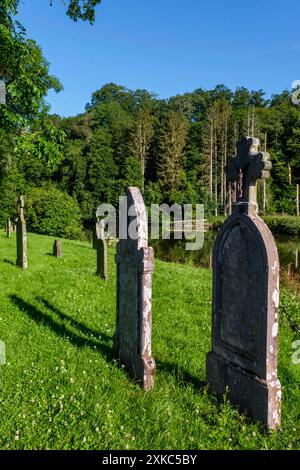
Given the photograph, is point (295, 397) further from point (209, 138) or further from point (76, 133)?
point (76, 133)

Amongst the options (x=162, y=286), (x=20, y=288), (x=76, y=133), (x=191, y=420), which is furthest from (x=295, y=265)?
(x=76, y=133)

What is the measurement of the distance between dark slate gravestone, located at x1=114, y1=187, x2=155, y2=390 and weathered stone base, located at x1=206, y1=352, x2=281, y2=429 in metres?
0.86

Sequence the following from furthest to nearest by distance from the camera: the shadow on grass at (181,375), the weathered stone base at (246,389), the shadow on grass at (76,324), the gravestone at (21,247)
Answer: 1. the gravestone at (21,247)
2. the shadow on grass at (76,324)
3. the shadow on grass at (181,375)
4. the weathered stone base at (246,389)

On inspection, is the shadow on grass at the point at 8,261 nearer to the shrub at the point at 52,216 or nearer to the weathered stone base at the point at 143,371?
the weathered stone base at the point at 143,371

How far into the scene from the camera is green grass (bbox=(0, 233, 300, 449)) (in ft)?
12.7

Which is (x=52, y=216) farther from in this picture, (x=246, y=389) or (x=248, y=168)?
(x=246, y=389)

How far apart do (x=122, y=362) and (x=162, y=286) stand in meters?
5.67

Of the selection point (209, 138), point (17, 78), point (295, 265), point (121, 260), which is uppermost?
point (209, 138)

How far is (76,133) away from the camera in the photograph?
74688mm

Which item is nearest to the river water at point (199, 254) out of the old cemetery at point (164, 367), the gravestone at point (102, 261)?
the gravestone at point (102, 261)

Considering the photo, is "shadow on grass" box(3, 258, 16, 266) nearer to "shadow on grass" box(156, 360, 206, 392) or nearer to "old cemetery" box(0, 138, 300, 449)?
"old cemetery" box(0, 138, 300, 449)

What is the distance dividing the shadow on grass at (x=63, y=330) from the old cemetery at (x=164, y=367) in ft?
0.12

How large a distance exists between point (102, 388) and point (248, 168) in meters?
3.41

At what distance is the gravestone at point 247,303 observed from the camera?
4.38 metres
